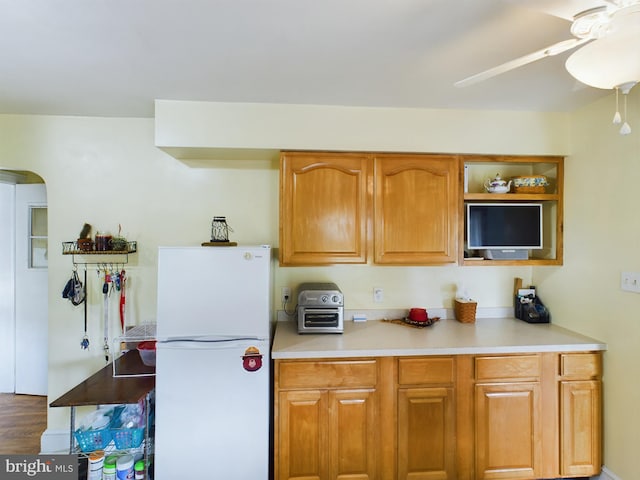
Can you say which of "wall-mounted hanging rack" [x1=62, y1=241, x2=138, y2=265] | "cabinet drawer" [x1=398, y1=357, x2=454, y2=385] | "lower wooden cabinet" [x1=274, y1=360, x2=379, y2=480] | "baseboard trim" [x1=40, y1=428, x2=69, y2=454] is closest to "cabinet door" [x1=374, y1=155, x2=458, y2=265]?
"cabinet drawer" [x1=398, y1=357, x2=454, y2=385]

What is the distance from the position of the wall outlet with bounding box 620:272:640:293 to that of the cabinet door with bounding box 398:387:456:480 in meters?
1.19

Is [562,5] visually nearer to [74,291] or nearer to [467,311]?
[467,311]

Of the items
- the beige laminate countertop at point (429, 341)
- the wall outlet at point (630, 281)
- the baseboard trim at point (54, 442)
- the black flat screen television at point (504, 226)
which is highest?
the black flat screen television at point (504, 226)

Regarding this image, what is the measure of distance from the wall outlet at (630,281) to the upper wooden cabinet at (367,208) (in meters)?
0.89

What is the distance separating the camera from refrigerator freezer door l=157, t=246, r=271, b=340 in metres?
1.81

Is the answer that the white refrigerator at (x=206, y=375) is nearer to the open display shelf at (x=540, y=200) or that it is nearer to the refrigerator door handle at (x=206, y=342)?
the refrigerator door handle at (x=206, y=342)

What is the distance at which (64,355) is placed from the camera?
2.34 m

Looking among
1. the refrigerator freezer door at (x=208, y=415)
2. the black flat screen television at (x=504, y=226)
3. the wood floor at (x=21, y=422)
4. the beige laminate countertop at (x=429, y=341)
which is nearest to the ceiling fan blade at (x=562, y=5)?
the black flat screen television at (x=504, y=226)

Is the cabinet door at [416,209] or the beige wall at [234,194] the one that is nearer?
the beige wall at [234,194]

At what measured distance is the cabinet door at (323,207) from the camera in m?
2.12

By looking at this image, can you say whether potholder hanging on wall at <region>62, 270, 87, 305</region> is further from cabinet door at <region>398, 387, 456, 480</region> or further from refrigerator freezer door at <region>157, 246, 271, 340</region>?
cabinet door at <region>398, 387, 456, 480</region>

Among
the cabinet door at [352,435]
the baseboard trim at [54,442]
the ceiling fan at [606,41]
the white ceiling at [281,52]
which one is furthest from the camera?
the baseboard trim at [54,442]

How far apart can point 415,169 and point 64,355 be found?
9.29 feet

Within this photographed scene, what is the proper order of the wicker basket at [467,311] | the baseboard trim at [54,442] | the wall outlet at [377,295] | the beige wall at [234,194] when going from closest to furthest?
the beige wall at [234,194] → the baseboard trim at [54,442] → the wicker basket at [467,311] → the wall outlet at [377,295]
